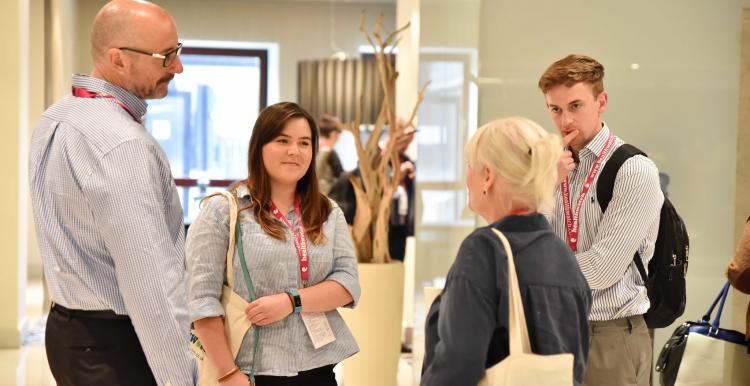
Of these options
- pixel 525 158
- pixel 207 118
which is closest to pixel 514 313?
pixel 525 158

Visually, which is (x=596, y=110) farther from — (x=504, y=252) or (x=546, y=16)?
(x=546, y=16)

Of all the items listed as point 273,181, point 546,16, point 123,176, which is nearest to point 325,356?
point 273,181

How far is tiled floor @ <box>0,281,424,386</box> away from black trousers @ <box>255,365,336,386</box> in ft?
9.20

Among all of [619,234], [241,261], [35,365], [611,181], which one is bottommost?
[35,365]

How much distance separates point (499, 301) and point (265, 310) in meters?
0.95

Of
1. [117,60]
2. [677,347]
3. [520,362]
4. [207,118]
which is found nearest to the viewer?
[520,362]

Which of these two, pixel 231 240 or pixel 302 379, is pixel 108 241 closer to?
pixel 231 240

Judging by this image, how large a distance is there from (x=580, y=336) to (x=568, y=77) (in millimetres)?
950

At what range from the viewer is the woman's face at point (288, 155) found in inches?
105

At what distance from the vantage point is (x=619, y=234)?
2387 millimetres

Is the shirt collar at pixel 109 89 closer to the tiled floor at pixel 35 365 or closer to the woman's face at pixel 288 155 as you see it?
the woman's face at pixel 288 155

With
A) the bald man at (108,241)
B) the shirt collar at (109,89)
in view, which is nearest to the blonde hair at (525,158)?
the bald man at (108,241)

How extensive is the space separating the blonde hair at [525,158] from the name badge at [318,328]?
0.99 m

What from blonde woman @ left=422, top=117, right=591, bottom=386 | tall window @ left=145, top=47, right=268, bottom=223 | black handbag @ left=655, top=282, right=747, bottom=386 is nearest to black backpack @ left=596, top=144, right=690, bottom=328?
black handbag @ left=655, top=282, right=747, bottom=386
